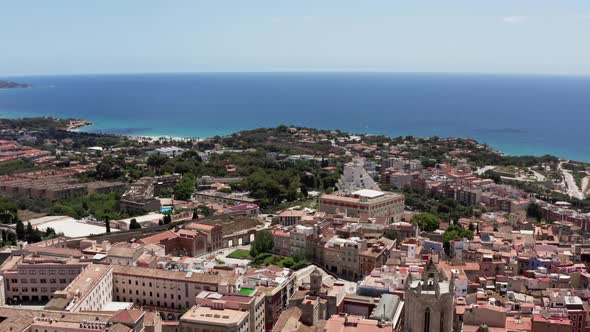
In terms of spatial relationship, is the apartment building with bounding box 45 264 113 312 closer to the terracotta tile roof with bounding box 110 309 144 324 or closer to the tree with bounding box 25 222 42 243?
the terracotta tile roof with bounding box 110 309 144 324

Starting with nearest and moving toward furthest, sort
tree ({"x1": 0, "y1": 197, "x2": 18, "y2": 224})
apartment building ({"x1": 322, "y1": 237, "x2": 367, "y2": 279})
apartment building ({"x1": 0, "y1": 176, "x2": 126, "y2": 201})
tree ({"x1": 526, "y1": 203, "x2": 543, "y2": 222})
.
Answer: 1. apartment building ({"x1": 322, "y1": 237, "x2": 367, "y2": 279})
2. tree ({"x1": 0, "y1": 197, "x2": 18, "y2": 224})
3. tree ({"x1": 526, "y1": 203, "x2": 543, "y2": 222})
4. apartment building ({"x1": 0, "y1": 176, "x2": 126, "y2": 201})

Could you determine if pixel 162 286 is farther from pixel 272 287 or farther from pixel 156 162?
pixel 156 162

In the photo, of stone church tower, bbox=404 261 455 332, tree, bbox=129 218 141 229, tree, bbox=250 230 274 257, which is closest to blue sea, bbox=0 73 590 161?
Answer: tree, bbox=250 230 274 257

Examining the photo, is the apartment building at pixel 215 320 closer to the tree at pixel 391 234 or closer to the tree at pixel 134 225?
the tree at pixel 391 234

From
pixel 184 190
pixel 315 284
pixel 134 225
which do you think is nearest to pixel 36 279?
pixel 134 225

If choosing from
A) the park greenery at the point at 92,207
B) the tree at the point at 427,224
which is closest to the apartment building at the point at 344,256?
the tree at the point at 427,224

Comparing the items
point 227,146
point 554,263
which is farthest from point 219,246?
point 227,146
